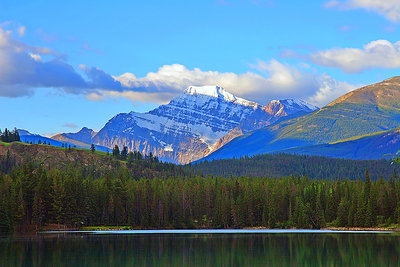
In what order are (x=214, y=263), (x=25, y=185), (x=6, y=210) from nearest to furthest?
(x=214, y=263)
(x=6, y=210)
(x=25, y=185)

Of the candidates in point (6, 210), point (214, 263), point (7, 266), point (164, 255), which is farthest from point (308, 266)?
point (6, 210)

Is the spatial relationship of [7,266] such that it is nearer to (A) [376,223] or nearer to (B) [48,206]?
(B) [48,206]

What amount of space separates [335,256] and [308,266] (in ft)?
44.3

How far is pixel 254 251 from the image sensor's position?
328ft

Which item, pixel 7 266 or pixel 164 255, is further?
pixel 164 255

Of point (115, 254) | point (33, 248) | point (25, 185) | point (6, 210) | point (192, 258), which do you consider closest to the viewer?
point (192, 258)

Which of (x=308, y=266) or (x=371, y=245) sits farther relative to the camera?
(x=371, y=245)

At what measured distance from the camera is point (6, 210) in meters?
174

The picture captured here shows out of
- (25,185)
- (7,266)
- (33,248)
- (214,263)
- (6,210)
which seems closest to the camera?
(7,266)

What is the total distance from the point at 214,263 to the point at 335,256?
67.5 ft

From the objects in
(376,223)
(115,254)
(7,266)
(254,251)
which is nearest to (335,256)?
(254,251)

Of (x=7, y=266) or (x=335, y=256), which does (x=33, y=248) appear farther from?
(x=335, y=256)

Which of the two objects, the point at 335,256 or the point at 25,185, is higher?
the point at 25,185

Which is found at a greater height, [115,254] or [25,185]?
[25,185]
